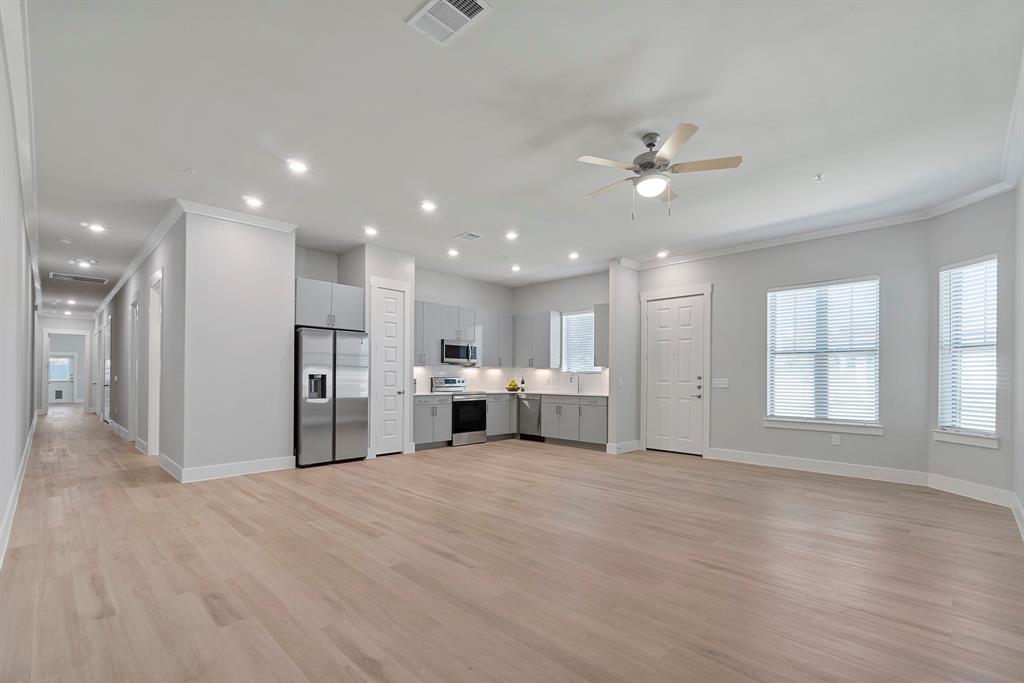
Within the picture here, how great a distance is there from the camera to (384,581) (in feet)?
9.09

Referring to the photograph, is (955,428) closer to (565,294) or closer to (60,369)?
(565,294)

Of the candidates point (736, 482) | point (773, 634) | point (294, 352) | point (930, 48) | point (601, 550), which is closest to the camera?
point (773, 634)

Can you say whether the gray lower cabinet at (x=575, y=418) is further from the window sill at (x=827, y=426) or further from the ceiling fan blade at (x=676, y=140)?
the ceiling fan blade at (x=676, y=140)

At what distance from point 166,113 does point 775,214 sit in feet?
18.3

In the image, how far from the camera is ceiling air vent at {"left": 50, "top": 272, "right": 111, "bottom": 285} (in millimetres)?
8766

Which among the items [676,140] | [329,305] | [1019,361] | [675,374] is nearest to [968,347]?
[1019,361]

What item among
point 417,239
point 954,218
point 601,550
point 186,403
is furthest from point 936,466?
point 186,403

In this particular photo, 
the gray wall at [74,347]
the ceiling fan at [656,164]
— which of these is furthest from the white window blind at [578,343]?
the gray wall at [74,347]

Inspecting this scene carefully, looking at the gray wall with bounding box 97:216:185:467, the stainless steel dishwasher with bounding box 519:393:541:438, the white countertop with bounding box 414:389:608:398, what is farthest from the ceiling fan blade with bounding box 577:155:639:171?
the stainless steel dishwasher with bounding box 519:393:541:438

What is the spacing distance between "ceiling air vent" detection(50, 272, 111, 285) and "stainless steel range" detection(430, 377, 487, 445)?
21.9ft

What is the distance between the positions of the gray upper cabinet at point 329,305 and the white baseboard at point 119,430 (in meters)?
4.67

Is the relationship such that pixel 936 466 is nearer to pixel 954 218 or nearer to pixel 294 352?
pixel 954 218

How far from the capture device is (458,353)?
27.3ft

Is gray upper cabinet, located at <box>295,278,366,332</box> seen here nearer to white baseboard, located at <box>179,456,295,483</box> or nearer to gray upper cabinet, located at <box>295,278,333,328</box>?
gray upper cabinet, located at <box>295,278,333,328</box>
